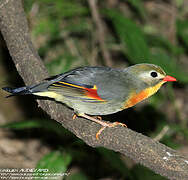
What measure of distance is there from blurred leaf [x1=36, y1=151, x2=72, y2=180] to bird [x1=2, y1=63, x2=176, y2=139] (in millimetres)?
1008

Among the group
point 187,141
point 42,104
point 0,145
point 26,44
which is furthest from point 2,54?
point 187,141

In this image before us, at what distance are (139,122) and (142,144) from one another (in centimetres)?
371

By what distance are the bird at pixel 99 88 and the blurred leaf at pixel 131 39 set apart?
148 centimetres

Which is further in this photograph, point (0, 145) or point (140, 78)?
point (0, 145)

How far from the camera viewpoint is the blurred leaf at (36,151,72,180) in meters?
4.73

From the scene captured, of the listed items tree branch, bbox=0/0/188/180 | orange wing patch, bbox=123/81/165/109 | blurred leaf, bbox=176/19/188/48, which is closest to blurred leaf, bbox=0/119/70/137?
tree branch, bbox=0/0/188/180

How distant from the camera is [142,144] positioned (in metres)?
3.47

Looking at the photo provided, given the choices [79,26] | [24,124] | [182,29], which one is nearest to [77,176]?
[24,124]

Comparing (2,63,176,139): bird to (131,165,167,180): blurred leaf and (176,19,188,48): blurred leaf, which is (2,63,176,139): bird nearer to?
(131,165,167,180): blurred leaf

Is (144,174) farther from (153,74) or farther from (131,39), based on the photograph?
(131,39)

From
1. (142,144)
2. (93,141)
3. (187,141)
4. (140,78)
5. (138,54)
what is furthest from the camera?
(187,141)

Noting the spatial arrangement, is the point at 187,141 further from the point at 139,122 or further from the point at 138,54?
the point at 138,54

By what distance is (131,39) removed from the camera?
20.3 ft

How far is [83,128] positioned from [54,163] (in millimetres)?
1161
